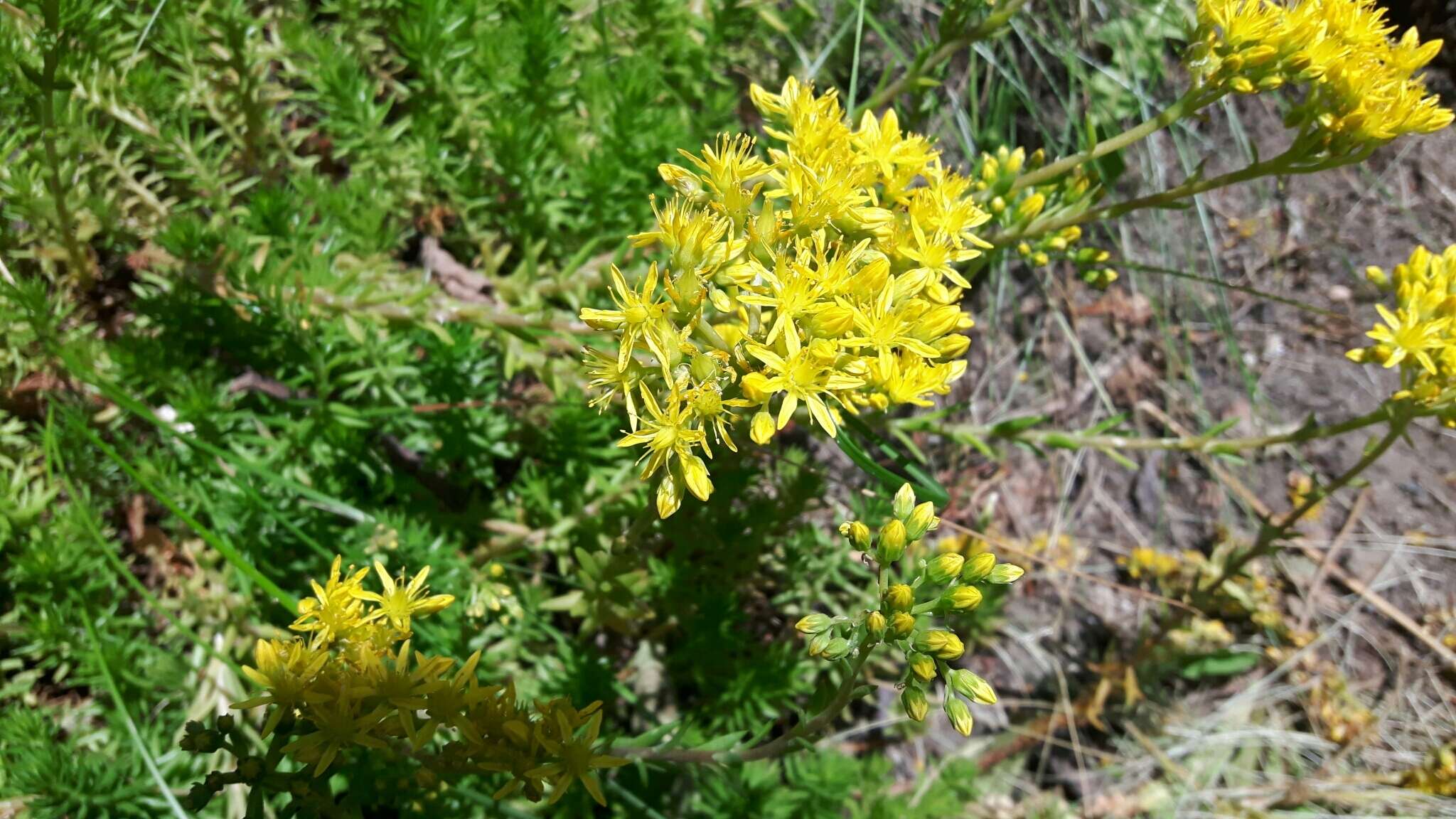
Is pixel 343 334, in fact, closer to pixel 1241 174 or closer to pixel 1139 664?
pixel 1241 174

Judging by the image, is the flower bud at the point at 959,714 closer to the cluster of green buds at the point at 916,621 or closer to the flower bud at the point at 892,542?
the cluster of green buds at the point at 916,621

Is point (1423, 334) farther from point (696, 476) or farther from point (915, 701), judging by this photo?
point (696, 476)

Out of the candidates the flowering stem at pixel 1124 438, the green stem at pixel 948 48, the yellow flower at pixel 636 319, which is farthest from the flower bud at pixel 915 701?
the green stem at pixel 948 48

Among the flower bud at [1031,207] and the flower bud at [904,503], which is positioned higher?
the flower bud at [1031,207]

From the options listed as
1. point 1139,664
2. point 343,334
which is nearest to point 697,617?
point 343,334

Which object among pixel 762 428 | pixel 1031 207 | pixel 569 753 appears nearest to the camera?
pixel 762 428

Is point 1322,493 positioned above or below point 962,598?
below

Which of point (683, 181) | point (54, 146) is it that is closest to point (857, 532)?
point (683, 181)

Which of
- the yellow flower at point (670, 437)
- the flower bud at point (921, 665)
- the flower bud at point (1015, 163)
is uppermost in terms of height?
the flower bud at point (1015, 163)
